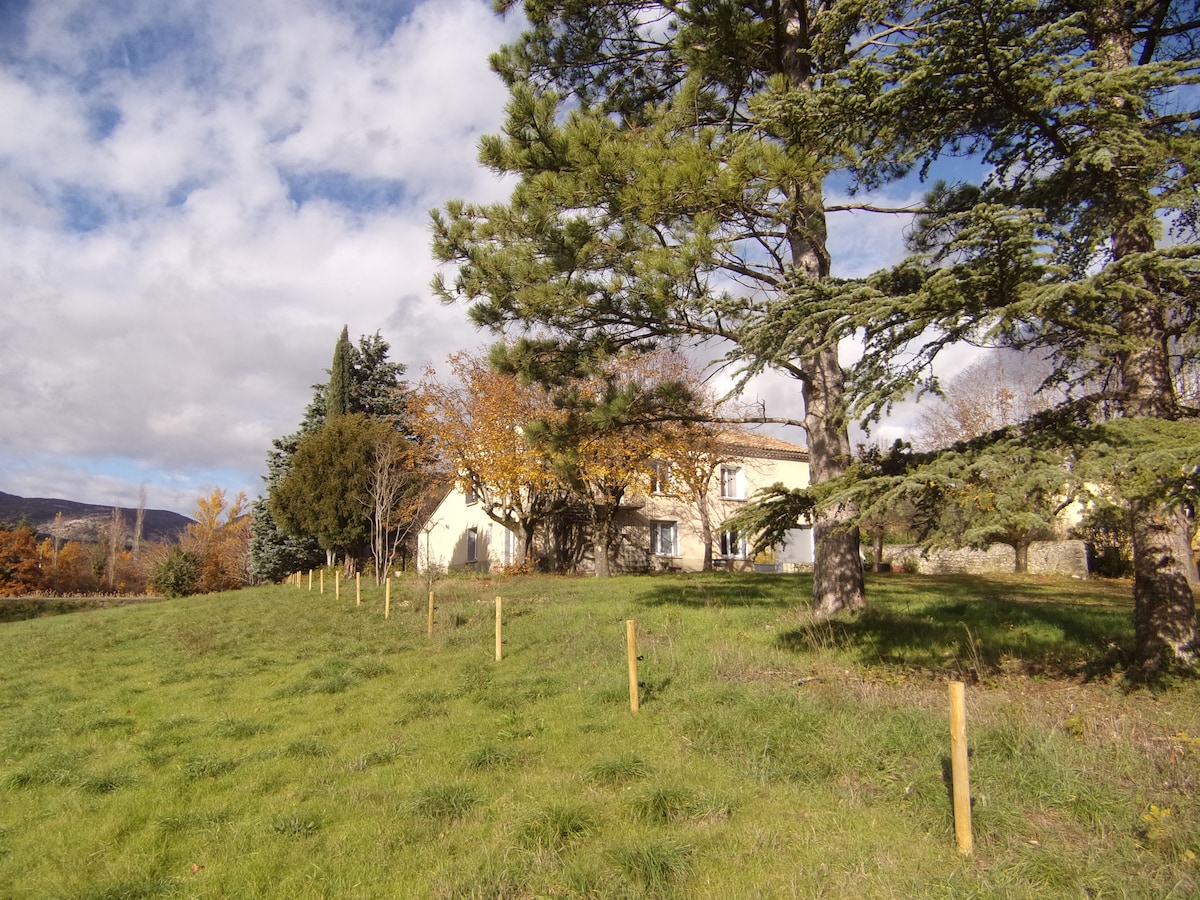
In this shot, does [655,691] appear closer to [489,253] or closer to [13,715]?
[489,253]

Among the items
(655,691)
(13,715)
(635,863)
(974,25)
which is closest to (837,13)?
(974,25)

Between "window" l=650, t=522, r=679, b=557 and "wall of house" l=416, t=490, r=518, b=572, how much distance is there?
603 cm

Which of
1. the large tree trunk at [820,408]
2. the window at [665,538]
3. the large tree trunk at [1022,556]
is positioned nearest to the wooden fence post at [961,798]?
the large tree trunk at [820,408]

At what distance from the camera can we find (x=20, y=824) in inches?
203

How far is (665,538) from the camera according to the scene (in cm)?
3011

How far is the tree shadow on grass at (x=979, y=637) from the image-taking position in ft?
25.2

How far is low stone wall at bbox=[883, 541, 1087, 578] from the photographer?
22.4 m

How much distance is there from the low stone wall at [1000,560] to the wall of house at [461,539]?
51.3 feet

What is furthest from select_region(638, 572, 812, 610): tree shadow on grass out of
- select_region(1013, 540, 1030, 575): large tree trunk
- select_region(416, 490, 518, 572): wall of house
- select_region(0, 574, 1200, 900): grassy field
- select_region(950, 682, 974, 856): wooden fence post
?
select_region(416, 490, 518, 572): wall of house

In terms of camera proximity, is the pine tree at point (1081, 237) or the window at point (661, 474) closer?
the pine tree at point (1081, 237)

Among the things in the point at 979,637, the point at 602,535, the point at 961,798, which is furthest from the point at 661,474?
the point at 961,798

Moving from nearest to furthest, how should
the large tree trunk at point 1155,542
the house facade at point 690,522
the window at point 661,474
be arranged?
the large tree trunk at point 1155,542 < the window at point 661,474 < the house facade at point 690,522

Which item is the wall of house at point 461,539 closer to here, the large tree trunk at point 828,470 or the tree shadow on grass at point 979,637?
the large tree trunk at point 828,470

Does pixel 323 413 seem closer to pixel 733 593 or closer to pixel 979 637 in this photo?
pixel 733 593
